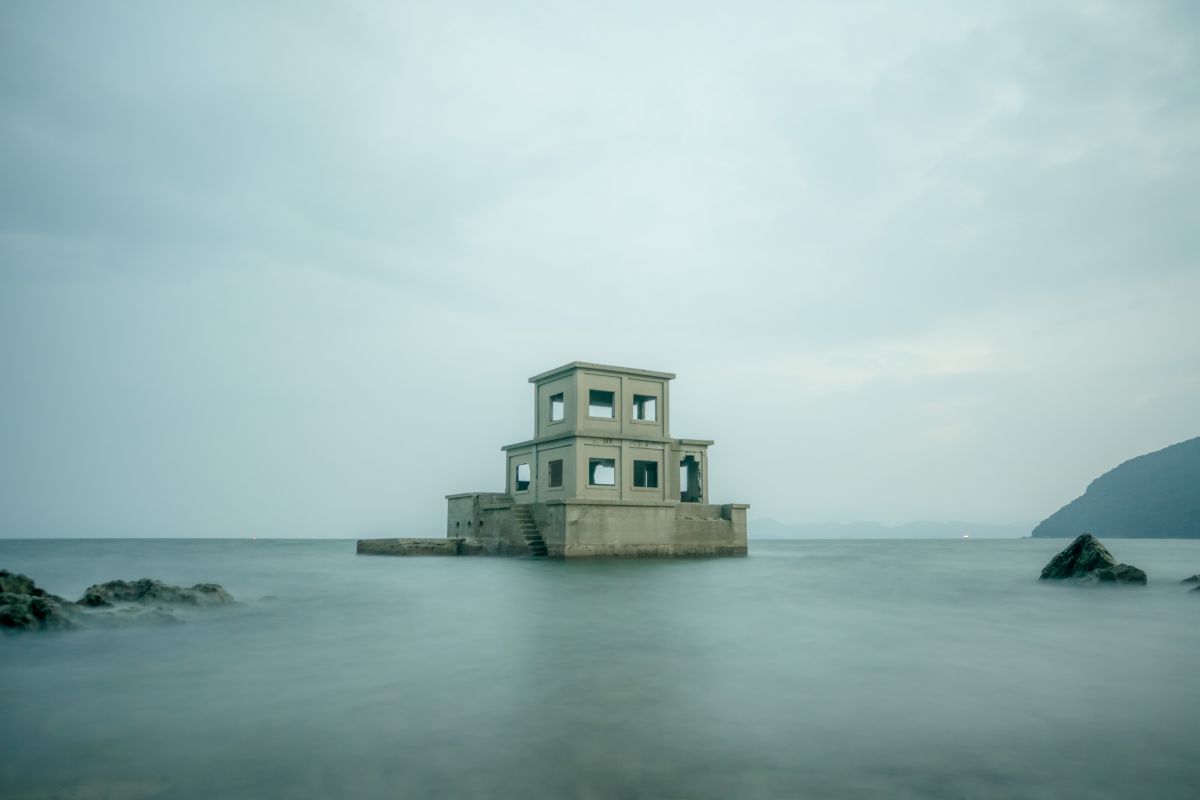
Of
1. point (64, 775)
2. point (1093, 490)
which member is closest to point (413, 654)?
point (64, 775)

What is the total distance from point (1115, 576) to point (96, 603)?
20.4 meters

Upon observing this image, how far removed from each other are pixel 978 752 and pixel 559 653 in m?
4.58

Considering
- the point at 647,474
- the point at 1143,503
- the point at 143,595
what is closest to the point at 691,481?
the point at 647,474

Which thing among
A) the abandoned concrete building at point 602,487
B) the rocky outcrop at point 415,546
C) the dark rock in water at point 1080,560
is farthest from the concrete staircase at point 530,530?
the dark rock in water at point 1080,560

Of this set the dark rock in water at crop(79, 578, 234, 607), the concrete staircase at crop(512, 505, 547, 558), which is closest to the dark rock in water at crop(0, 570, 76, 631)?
the dark rock in water at crop(79, 578, 234, 607)

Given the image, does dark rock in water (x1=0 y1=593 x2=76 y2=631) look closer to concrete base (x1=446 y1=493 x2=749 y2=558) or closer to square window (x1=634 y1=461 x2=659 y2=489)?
concrete base (x1=446 y1=493 x2=749 y2=558)

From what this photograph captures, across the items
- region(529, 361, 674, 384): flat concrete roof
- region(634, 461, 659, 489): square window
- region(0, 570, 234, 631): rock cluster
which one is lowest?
region(0, 570, 234, 631): rock cluster

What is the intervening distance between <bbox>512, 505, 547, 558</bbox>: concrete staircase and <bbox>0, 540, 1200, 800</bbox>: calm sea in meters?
16.2

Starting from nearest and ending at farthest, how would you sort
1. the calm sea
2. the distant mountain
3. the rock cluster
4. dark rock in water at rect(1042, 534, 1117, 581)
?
the calm sea < the rock cluster < dark rock in water at rect(1042, 534, 1117, 581) < the distant mountain

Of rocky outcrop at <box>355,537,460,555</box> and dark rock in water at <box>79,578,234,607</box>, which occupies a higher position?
dark rock in water at <box>79,578,234,607</box>

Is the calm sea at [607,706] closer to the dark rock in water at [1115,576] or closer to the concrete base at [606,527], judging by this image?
the dark rock in water at [1115,576]

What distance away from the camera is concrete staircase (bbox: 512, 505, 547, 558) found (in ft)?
90.7

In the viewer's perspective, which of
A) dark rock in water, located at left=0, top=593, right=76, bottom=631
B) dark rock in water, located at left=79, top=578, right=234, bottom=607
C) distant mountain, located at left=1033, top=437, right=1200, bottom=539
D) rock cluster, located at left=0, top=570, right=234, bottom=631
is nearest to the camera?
dark rock in water, located at left=0, top=593, right=76, bottom=631

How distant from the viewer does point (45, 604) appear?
9.29 metres
